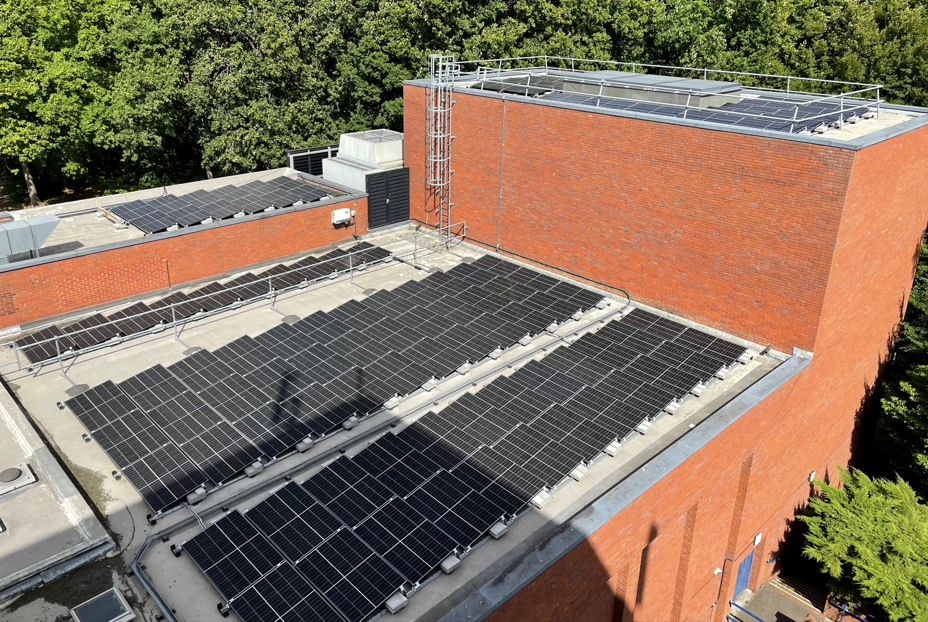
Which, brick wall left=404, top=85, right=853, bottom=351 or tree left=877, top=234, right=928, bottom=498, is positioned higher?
brick wall left=404, top=85, right=853, bottom=351

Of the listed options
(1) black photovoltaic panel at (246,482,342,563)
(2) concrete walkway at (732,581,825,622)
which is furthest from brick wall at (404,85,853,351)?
(1) black photovoltaic panel at (246,482,342,563)

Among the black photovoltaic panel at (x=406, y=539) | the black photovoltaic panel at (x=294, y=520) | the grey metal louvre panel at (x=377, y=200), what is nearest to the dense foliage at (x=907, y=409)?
the black photovoltaic panel at (x=406, y=539)

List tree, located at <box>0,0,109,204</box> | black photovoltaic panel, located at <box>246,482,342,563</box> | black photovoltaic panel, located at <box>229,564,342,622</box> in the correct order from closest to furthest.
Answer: black photovoltaic panel, located at <box>229,564,342,622</box>, black photovoltaic panel, located at <box>246,482,342,563</box>, tree, located at <box>0,0,109,204</box>

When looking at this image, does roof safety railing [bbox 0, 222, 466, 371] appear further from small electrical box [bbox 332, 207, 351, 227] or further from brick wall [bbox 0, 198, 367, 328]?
small electrical box [bbox 332, 207, 351, 227]

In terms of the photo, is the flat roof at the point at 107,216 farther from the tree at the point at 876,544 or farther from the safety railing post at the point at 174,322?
the tree at the point at 876,544

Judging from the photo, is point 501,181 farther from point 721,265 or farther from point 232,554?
point 232,554
